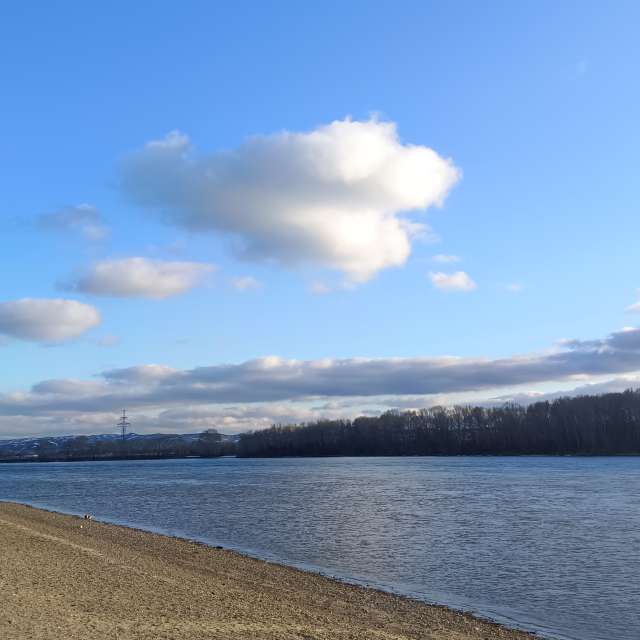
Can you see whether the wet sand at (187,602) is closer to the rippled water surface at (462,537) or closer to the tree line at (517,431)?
the rippled water surface at (462,537)

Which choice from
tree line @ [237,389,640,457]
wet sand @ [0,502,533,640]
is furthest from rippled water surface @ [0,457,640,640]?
tree line @ [237,389,640,457]

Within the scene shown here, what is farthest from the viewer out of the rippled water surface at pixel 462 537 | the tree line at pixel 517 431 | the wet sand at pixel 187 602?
the tree line at pixel 517 431

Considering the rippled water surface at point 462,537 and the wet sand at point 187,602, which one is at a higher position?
the wet sand at point 187,602

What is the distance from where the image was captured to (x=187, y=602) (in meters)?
15.1

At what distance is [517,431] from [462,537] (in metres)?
133

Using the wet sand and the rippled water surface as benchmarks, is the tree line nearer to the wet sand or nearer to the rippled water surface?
the rippled water surface

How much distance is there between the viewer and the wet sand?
12188 millimetres

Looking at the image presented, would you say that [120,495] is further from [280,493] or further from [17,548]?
[17,548]

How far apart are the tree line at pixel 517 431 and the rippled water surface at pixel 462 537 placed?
83711 millimetres

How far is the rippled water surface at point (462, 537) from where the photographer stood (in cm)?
1833

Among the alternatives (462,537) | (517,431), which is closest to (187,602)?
(462,537)

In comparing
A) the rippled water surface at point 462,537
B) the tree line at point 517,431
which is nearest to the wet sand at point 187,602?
the rippled water surface at point 462,537

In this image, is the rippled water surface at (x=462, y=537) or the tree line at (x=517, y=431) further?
the tree line at (x=517, y=431)

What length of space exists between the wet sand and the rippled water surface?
6.79 feet
